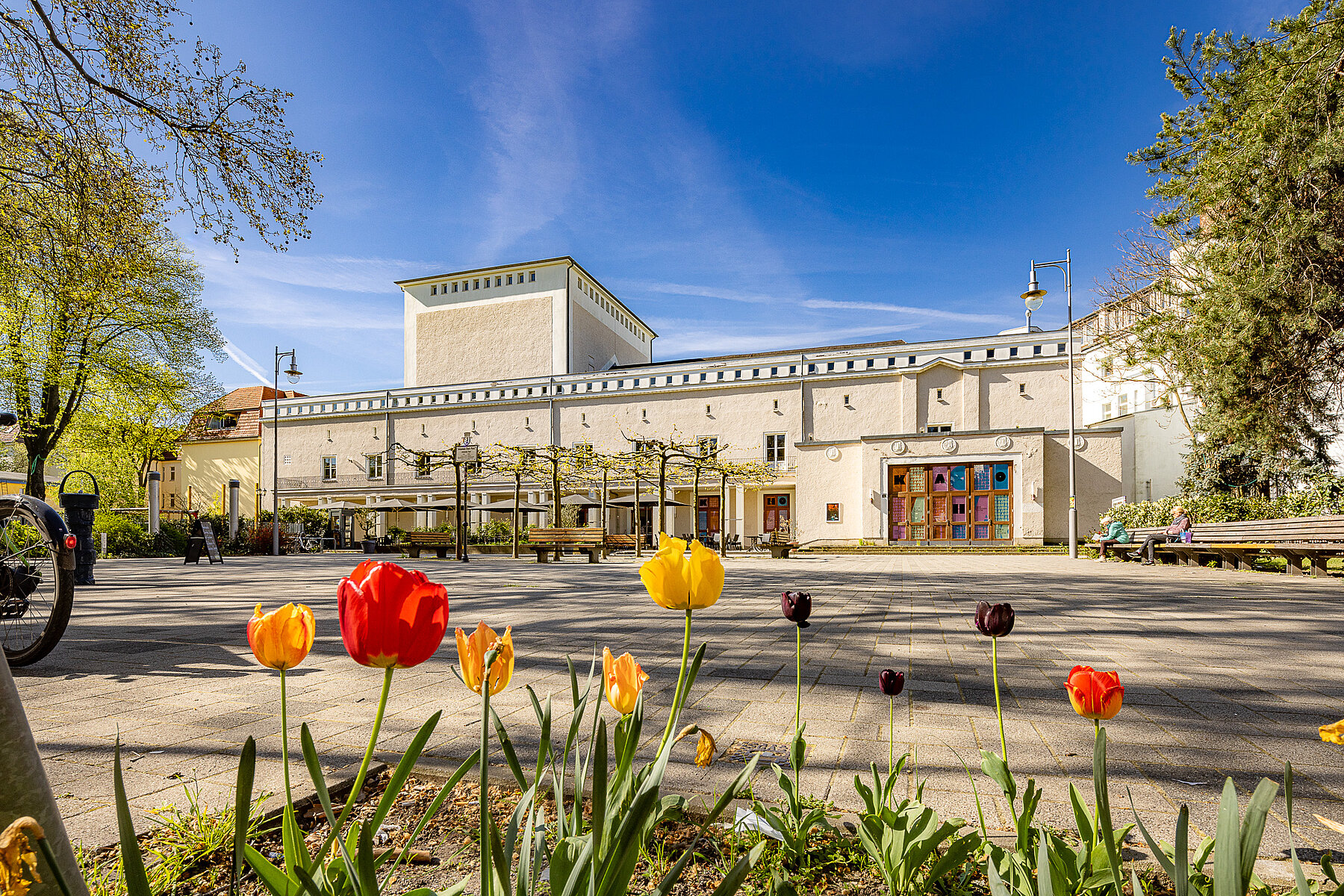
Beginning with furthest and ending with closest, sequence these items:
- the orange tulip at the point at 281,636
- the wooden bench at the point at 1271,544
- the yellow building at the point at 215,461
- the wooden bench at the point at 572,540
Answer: the yellow building at the point at 215,461
the wooden bench at the point at 572,540
the wooden bench at the point at 1271,544
the orange tulip at the point at 281,636

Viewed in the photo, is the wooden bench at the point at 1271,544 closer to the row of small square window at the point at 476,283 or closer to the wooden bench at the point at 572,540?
the wooden bench at the point at 572,540

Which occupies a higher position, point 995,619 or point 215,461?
point 215,461

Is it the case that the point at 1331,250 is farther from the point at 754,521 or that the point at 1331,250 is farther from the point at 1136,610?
the point at 754,521

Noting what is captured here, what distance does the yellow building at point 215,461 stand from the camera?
4419 centimetres

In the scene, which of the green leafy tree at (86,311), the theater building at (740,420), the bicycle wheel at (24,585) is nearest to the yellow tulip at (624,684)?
the bicycle wheel at (24,585)

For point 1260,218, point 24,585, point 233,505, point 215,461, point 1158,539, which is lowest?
point 1158,539

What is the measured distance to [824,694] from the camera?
3.64 metres

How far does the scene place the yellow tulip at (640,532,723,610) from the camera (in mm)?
1218

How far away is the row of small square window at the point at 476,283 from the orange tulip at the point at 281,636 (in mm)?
40847

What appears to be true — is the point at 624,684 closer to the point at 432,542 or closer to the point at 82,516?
the point at 82,516

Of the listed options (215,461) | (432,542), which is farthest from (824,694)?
(215,461)

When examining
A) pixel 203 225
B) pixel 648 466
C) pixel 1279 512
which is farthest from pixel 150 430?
pixel 1279 512

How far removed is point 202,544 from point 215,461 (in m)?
34.1

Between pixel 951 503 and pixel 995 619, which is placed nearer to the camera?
pixel 995 619
